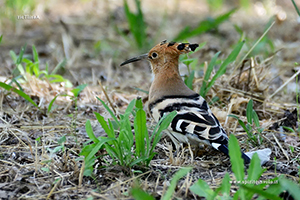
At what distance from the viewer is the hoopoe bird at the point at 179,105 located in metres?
2.41

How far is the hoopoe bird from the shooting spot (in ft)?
7.91

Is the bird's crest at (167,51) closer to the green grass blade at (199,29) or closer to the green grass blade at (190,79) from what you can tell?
the green grass blade at (190,79)

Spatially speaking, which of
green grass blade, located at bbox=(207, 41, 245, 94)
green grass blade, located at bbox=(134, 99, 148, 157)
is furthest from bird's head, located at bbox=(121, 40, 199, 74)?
green grass blade, located at bbox=(134, 99, 148, 157)

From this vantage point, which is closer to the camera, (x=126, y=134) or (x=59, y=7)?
(x=126, y=134)

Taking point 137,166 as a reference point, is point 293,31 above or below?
above

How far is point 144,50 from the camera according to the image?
17.0ft

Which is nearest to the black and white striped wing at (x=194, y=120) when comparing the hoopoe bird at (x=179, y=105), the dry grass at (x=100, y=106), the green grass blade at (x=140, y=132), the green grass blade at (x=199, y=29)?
the hoopoe bird at (x=179, y=105)

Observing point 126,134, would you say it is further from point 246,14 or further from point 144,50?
point 246,14

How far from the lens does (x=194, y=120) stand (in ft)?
8.17

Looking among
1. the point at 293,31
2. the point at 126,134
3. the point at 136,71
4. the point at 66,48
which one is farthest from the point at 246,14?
the point at 126,134

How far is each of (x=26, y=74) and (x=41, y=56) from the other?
149 centimetres

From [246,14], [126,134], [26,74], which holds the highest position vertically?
[246,14]

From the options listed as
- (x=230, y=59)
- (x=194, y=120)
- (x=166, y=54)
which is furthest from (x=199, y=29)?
(x=194, y=120)

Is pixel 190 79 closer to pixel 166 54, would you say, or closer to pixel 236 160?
pixel 166 54
